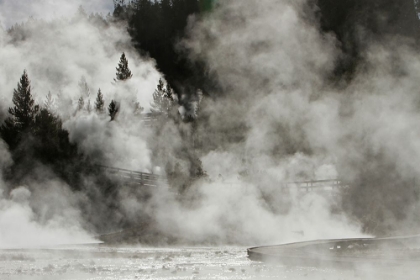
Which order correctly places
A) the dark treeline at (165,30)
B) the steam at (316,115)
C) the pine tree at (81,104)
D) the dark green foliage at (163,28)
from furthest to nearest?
1. the dark green foliage at (163,28)
2. the dark treeline at (165,30)
3. the pine tree at (81,104)
4. the steam at (316,115)

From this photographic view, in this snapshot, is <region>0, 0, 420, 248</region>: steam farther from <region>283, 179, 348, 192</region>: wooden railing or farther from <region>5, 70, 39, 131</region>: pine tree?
<region>5, 70, 39, 131</region>: pine tree

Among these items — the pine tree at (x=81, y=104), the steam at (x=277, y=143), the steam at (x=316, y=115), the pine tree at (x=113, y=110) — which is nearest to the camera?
the steam at (x=277, y=143)

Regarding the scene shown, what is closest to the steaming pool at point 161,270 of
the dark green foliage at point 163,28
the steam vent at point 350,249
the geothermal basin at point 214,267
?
the geothermal basin at point 214,267

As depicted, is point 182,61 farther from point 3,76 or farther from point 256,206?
point 256,206

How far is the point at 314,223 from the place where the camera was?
2495cm

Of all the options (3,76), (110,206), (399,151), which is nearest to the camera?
(399,151)

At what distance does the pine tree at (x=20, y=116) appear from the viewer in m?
42.1

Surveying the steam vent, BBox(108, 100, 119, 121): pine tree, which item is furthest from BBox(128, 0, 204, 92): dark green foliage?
the steam vent

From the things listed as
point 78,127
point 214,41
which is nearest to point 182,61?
point 214,41

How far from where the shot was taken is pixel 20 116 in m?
45.3

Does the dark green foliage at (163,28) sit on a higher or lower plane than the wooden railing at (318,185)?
higher

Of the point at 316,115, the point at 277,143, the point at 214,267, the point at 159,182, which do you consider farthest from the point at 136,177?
the point at 214,267

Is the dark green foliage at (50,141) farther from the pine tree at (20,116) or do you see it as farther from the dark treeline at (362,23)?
the dark treeline at (362,23)

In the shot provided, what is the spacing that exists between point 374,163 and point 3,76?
3691cm
